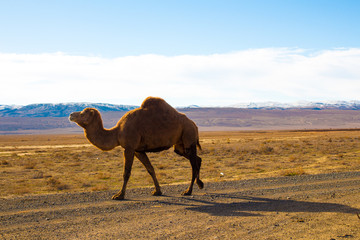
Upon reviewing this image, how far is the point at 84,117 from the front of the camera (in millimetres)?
10055

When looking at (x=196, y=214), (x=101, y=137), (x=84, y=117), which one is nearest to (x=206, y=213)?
(x=196, y=214)

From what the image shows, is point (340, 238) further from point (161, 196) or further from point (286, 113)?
point (286, 113)

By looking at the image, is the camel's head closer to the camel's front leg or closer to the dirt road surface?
the camel's front leg

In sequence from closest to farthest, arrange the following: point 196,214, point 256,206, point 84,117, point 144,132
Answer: point 196,214 < point 256,206 < point 84,117 < point 144,132

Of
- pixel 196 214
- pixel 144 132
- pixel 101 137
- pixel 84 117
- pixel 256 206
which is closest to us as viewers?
pixel 196 214

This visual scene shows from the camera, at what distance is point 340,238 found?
650 centimetres

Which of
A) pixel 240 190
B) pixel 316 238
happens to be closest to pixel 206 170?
pixel 240 190

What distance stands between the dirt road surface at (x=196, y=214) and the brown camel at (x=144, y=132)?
3.50 feet

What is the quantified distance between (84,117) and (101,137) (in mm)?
724

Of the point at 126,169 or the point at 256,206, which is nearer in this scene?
the point at 256,206

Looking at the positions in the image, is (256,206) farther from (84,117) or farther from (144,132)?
(84,117)

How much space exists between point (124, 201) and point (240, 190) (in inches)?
146

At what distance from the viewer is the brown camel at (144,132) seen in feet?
33.4

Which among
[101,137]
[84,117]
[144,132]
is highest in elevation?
[84,117]
